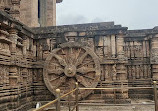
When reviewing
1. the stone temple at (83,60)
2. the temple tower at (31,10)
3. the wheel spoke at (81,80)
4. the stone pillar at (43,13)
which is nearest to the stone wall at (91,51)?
the stone temple at (83,60)

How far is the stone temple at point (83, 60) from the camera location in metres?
8.20

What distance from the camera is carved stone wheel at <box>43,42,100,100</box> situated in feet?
27.3

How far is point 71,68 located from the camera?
832cm

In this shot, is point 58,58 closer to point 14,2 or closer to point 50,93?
point 50,93

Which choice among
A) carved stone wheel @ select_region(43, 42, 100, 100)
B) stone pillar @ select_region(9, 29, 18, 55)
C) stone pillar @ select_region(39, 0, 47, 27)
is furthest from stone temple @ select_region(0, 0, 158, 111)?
stone pillar @ select_region(39, 0, 47, 27)

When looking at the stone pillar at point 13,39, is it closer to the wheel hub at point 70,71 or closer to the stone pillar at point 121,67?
the wheel hub at point 70,71

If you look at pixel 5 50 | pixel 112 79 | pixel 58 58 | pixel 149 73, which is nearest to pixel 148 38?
pixel 149 73

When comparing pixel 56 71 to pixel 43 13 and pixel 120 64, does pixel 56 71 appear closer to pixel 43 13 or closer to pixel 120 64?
pixel 120 64

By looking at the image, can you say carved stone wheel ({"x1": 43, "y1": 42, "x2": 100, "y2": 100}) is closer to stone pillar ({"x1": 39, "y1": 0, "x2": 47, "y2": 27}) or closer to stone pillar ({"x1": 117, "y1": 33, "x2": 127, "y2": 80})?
stone pillar ({"x1": 117, "y1": 33, "x2": 127, "y2": 80})

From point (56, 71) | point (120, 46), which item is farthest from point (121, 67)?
point (56, 71)

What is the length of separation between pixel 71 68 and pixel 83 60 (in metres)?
0.71

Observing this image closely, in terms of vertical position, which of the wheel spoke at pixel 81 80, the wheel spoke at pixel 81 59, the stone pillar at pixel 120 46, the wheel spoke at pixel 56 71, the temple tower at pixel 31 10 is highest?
the temple tower at pixel 31 10

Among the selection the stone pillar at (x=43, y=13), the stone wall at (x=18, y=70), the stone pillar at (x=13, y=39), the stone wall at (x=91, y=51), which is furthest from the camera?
the stone pillar at (x=43, y=13)

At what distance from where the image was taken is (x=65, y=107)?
784 centimetres
